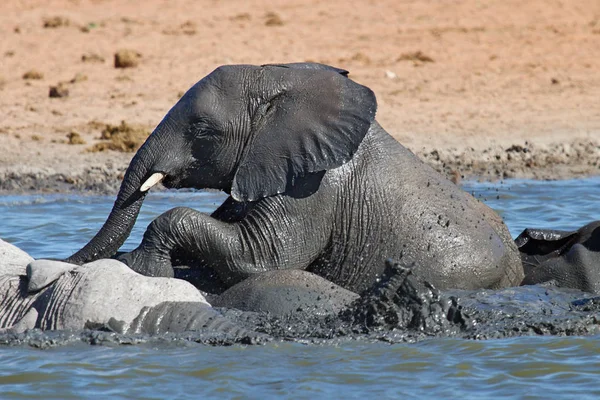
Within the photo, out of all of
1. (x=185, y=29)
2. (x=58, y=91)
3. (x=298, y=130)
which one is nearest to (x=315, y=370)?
(x=298, y=130)

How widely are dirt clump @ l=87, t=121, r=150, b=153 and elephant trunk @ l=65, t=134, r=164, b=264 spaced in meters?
5.97

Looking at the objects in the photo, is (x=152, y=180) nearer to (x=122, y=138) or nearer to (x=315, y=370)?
(x=315, y=370)

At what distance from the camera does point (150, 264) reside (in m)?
7.46

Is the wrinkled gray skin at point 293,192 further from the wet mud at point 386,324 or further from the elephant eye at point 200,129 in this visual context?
the wet mud at point 386,324

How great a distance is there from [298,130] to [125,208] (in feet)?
3.97

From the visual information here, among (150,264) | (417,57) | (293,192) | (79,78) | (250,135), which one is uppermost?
(417,57)

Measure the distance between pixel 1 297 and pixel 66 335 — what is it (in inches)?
19.1

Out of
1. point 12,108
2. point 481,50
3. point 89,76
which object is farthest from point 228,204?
point 481,50

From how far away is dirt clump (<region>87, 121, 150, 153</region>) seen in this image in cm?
1364

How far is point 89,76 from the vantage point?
1639 centimetres

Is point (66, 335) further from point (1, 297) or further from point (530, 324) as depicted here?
point (530, 324)

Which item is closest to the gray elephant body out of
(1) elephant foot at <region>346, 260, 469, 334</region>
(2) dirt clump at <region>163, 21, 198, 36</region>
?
(1) elephant foot at <region>346, 260, 469, 334</region>

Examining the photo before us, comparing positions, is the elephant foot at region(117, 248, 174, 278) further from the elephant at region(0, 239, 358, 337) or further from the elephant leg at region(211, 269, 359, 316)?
the elephant at region(0, 239, 358, 337)

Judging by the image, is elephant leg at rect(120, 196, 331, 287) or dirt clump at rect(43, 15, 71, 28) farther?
dirt clump at rect(43, 15, 71, 28)
